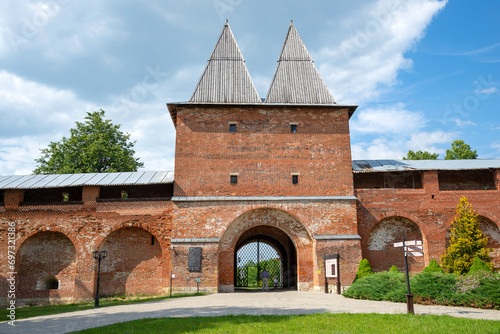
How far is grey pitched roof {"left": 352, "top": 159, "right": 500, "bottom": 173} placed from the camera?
70.4 ft

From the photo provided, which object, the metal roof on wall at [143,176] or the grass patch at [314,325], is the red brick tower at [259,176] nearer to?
the metal roof on wall at [143,176]

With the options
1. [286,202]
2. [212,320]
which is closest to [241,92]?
[286,202]

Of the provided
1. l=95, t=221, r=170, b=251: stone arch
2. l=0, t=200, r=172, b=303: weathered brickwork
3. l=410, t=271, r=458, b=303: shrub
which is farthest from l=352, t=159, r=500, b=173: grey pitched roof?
l=0, t=200, r=172, b=303: weathered brickwork

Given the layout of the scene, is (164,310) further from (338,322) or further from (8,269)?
(8,269)

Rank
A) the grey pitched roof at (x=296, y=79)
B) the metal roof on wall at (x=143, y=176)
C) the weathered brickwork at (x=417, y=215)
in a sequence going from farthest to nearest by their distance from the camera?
the grey pitched roof at (x=296, y=79), the metal roof on wall at (x=143, y=176), the weathered brickwork at (x=417, y=215)

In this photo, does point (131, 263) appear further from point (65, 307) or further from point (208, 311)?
point (208, 311)

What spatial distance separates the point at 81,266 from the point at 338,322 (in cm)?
1498

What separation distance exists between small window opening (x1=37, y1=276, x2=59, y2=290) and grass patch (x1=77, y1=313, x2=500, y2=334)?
1297 centimetres

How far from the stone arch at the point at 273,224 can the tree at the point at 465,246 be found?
669 centimetres

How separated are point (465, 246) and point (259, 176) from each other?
415 inches

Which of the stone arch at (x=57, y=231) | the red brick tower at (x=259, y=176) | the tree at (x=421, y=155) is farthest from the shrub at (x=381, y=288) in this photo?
the tree at (x=421, y=155)

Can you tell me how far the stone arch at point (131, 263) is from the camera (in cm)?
1998

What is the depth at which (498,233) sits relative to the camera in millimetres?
20719

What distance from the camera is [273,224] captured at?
66.4 ft
